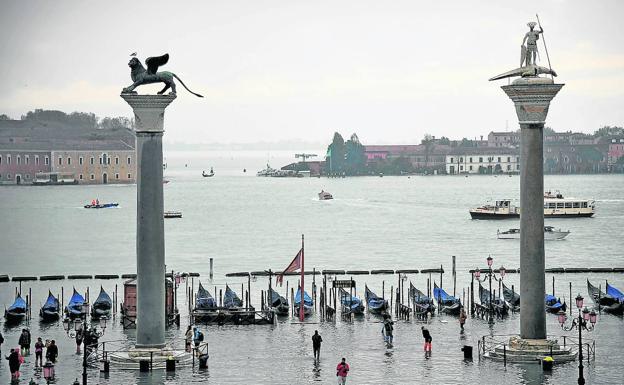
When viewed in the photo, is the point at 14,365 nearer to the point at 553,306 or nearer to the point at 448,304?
the point at 448,304

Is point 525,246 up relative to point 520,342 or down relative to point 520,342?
up

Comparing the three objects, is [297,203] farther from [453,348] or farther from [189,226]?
[453,348]

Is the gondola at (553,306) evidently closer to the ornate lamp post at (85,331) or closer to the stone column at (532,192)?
the stone column at (532,192)

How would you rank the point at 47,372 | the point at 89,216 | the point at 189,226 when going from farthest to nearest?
1. the point at 89,216
2. the point at 189,226
3. the point at 47,372

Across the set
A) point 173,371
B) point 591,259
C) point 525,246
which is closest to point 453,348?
point 525,246

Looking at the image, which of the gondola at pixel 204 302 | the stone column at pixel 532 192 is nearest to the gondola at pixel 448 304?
the gondola at pixel 204 302

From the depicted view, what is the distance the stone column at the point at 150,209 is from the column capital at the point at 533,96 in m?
8.52

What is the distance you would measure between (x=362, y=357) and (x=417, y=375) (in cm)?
314

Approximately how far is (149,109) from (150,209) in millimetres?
2450

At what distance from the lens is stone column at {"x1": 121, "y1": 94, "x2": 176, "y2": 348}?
32000 millimetres

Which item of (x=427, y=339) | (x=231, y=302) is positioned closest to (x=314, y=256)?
(x=231, y=302)

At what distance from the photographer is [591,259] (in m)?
81.2

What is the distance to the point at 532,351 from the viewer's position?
32.6 meters

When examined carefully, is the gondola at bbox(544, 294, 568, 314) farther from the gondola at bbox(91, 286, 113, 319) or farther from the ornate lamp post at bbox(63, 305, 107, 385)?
the ornate lamp post at bbox(63, 305, 107, 385)
